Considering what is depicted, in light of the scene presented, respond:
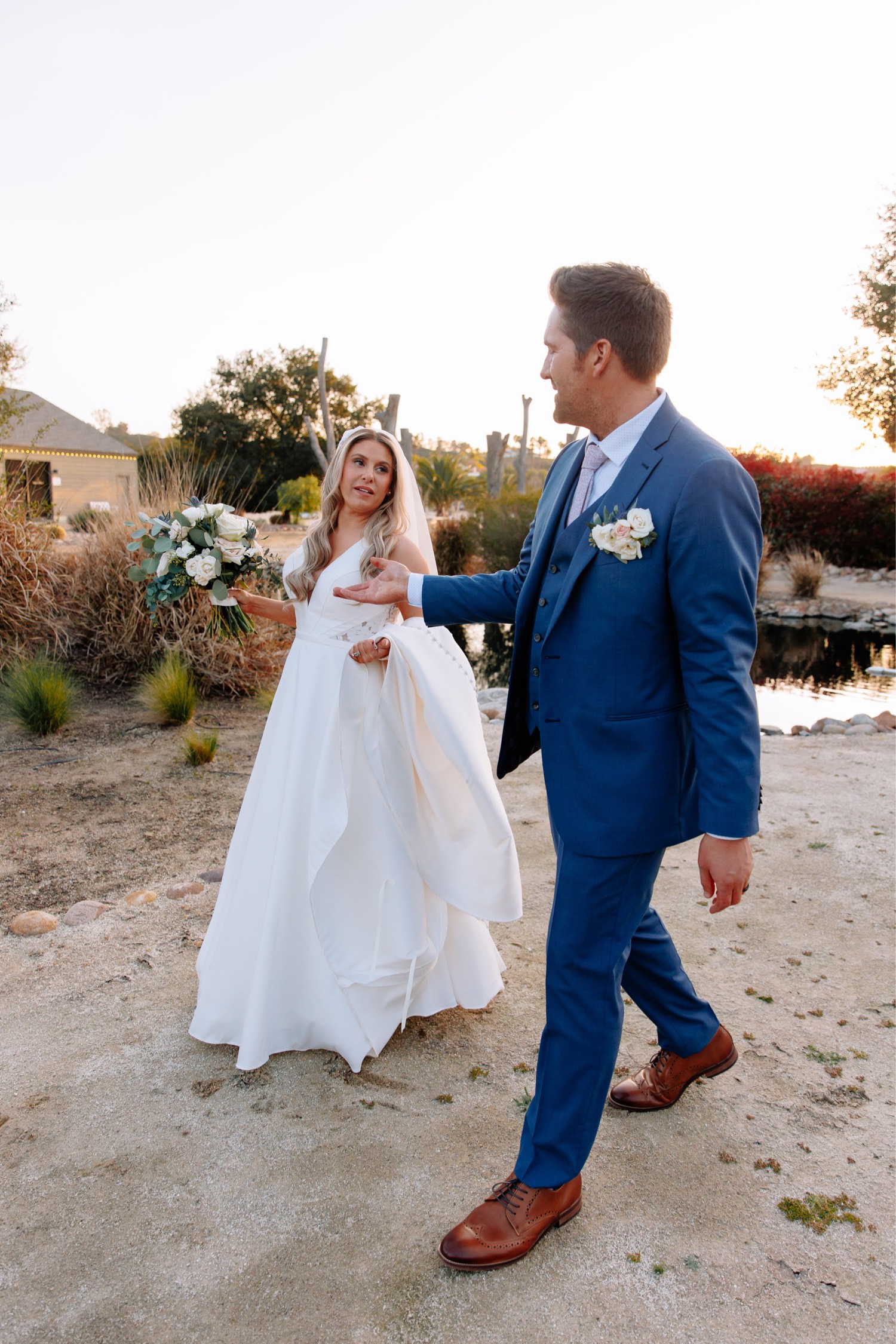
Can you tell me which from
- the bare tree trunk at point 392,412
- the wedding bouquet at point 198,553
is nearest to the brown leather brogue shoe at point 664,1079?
the wedding bouquet at point 198,553

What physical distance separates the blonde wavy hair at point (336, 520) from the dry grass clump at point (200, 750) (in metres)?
3.31

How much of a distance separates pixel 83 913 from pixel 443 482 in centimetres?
2630

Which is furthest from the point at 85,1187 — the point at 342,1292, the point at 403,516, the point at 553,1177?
the point at 403,516

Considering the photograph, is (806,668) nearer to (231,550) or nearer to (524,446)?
(231,550)

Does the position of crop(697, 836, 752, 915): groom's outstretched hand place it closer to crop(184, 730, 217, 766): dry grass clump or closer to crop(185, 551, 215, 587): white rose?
crop(185, 551, 215, 587): white rose

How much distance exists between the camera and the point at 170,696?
725 cm

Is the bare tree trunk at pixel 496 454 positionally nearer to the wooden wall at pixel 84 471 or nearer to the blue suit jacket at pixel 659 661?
the wooden wall at pixel 84 471

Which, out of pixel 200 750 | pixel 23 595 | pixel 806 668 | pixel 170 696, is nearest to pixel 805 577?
pixel 806 668

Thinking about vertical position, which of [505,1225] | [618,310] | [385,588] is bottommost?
[505,1225]

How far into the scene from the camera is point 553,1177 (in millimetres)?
2170

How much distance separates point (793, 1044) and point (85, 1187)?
232 centimetres

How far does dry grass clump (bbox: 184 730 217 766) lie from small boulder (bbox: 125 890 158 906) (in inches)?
84.8

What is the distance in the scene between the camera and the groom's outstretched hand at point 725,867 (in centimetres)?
199

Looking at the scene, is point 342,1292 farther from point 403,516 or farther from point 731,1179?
point 403,516
